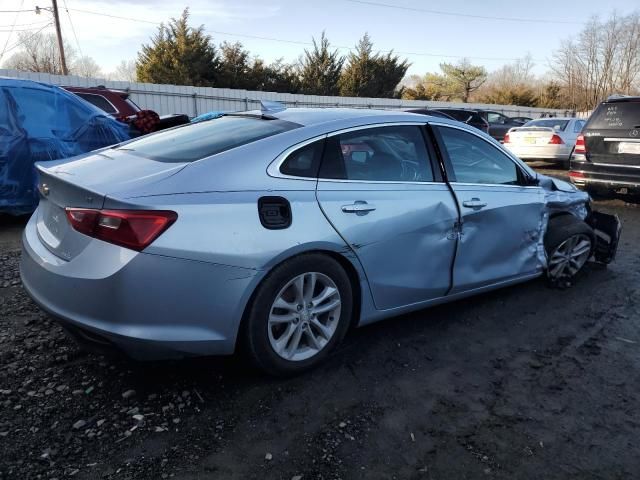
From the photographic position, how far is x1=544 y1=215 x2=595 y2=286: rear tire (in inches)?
167

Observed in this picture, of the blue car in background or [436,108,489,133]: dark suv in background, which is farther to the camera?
[436,108,489,133]: dark suv in background

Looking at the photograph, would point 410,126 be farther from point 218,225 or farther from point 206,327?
point 206,327

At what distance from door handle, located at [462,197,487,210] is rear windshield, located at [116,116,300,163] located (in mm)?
1306

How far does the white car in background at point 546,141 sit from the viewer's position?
42.1 feet

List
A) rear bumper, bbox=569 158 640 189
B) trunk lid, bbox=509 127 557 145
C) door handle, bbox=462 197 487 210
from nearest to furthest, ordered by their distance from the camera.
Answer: door handle, bbox=462 197 487 210 → rear bumper, bbox=569 158 640 189 → trunk lid, bbox=509 127 557 145

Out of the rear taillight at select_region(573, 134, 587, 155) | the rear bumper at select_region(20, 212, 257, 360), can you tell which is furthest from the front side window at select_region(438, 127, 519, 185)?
the rear taillight at select_region(573, 134, 587, 155)

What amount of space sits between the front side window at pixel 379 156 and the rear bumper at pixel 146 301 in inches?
35.5

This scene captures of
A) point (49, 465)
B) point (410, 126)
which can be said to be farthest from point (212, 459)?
point (410, 126)

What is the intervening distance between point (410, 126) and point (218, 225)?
165 cm

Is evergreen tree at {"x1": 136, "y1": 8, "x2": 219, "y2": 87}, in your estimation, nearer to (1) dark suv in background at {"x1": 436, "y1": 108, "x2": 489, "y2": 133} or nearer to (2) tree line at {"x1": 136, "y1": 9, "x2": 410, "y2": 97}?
(2) tree line at {"x1": 136, "y1": 9, "x2": 410, "y2": 97}

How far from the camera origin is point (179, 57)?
29453 mm

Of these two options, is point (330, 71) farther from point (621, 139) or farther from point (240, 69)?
point (621, 139)

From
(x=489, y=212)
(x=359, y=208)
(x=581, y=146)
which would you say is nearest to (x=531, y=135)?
(x=581, y=146)

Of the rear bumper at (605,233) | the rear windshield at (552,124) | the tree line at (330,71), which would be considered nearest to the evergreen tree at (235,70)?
the tree line at (330,71)
